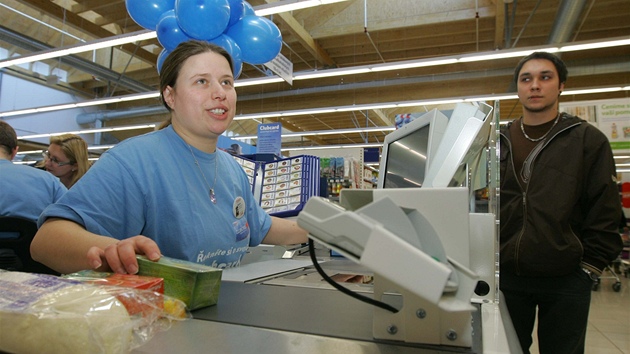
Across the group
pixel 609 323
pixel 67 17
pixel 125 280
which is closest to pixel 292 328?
pixel 125 280

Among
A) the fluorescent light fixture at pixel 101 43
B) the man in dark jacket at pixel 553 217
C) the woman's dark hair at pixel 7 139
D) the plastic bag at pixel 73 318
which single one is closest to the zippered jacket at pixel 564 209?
the man in dark jacket at pixel 553 217

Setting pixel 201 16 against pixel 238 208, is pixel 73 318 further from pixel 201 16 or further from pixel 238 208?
pixel 201 16

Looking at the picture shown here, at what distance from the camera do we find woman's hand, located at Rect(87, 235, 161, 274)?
2.43ft

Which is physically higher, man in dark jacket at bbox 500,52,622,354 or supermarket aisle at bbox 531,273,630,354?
man in dark jacket at bbox 500,52,622,354

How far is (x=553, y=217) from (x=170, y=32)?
294 cm

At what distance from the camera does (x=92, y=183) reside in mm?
969

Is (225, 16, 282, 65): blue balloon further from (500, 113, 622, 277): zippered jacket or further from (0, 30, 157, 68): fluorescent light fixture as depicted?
(500, 113, 622, 277): zippered jacket

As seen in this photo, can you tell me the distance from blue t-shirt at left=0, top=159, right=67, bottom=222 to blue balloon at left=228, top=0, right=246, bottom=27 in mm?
1922

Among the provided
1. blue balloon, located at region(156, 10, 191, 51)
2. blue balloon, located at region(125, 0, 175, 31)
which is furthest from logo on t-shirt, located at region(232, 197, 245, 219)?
blue balloon, located at region(125, 0, 175, 31)

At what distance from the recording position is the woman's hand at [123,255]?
740mm

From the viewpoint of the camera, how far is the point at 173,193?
111 cm

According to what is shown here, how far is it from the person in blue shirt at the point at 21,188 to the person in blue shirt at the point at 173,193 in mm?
1671

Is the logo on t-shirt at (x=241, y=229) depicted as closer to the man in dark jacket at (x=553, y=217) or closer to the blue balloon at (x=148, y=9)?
the man in dark jacket at (x=553, y=217)

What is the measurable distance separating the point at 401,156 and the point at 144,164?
70 centimetres
